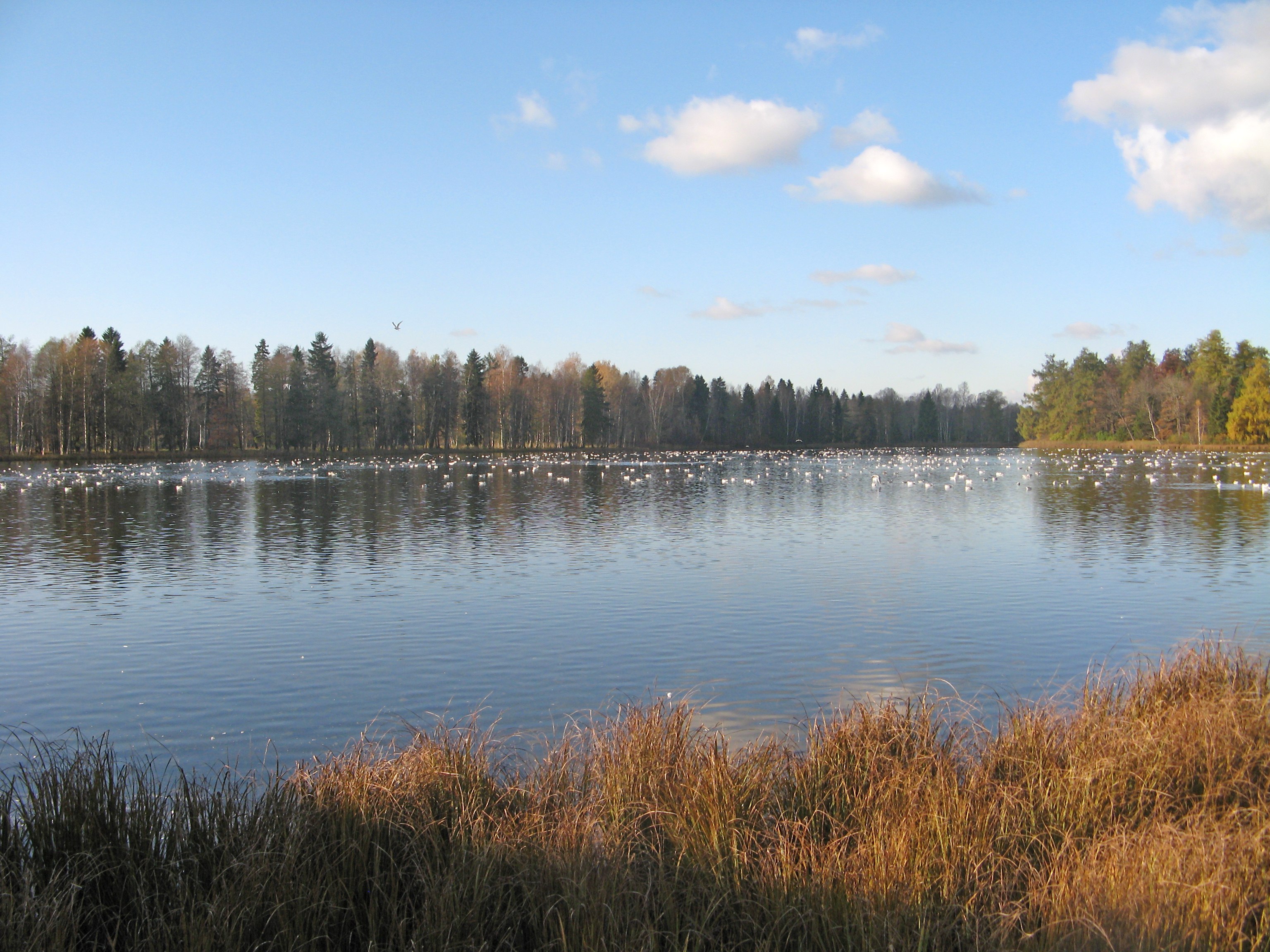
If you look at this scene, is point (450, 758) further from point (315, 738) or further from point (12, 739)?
point (12, 739)

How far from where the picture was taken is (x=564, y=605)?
17.6 metres

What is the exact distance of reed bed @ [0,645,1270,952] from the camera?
5.00 meters

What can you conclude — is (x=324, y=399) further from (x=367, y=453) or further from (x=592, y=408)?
(x=592, y=408)

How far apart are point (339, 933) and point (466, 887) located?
78cm

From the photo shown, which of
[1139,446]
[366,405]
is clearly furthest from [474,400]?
[1139,446]

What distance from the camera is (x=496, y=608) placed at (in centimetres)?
1738

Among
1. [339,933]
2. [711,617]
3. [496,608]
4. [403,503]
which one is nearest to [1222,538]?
[711,617]

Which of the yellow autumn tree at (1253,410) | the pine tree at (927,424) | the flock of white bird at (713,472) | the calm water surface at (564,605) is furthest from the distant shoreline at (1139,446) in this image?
the calm water surface at (564,605)

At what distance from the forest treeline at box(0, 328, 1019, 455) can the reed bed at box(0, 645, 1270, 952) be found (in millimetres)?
88890

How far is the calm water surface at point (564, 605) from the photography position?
1149cm

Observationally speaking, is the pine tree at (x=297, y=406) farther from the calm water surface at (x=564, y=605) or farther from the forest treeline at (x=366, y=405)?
the calm water surface at (x=564, y=605)

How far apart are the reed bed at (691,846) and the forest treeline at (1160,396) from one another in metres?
106

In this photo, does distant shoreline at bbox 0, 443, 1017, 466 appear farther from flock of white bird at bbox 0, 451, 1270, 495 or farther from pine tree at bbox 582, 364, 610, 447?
flock of white bird at bbox 0, 451, 1270, 495

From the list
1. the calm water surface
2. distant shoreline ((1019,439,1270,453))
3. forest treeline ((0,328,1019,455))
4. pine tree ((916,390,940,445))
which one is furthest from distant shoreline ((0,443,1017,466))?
the calm water surface
